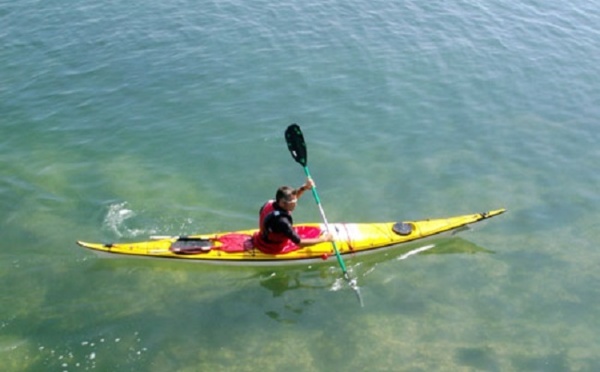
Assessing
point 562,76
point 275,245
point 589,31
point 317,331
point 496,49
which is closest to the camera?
point 317,331

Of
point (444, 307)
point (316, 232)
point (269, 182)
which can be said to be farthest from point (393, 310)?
point (269, 182)

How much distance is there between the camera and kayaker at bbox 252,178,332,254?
9.47 m

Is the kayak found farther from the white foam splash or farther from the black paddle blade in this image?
the black paddle blade

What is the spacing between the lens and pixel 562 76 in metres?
16.7

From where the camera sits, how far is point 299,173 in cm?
1280

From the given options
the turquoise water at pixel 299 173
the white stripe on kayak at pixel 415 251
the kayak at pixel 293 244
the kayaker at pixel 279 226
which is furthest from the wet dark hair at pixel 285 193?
the white stripe on kayak at pixel 415 251

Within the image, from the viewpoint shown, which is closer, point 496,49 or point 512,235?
point 512,235

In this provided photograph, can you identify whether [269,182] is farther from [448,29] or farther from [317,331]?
[448,29]

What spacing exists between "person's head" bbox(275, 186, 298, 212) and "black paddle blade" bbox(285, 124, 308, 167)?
72.7 inches

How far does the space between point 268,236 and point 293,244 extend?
584 millimetres

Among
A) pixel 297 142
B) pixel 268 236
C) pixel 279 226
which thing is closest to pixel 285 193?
pixel 279 226

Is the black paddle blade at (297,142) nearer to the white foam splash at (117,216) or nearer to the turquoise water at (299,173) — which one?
the turquoise water at (299,173)

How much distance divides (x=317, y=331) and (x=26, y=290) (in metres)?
4.99

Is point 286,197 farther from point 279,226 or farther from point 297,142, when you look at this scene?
point 297,142
